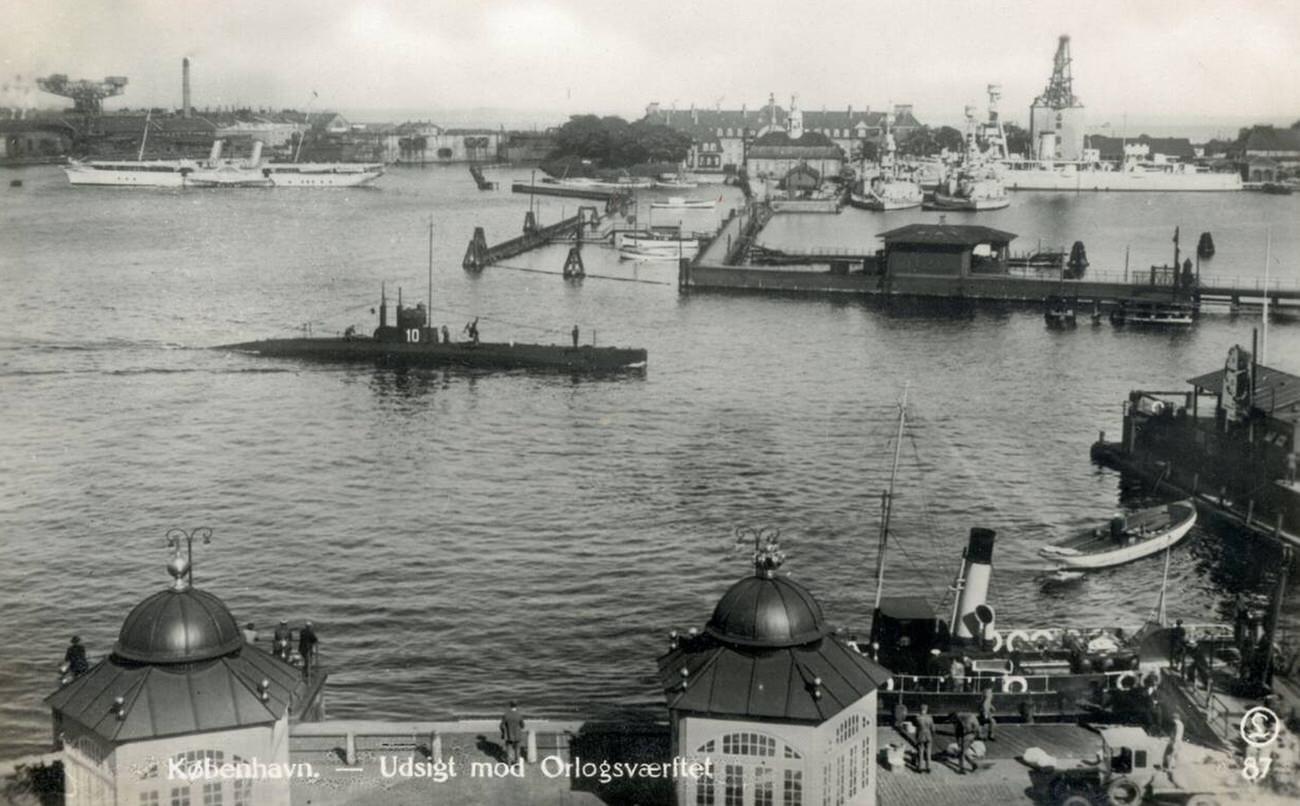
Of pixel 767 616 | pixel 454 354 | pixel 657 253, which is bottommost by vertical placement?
pixel 454 354

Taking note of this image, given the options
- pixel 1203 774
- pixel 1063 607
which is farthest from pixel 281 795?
pixel 1063 607

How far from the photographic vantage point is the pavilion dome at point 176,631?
67.5 ft

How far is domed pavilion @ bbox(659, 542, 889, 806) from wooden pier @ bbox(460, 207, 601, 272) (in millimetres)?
98805

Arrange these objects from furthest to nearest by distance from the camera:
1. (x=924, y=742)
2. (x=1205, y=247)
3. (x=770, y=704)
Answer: (x=1205, y=247)
(x=924, y=742)
(x=770, y=704)

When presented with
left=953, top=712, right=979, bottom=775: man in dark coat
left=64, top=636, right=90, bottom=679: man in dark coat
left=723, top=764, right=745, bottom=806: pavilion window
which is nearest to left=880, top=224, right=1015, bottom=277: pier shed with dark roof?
left=953, top=712, right=979, bottom=775: man in dark coat

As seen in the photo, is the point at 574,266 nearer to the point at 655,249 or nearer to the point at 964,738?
the point at 655,249

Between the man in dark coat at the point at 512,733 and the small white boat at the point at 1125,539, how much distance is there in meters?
26.5

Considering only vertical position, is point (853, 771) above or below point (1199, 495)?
above

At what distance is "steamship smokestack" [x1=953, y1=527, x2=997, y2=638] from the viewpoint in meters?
33.2

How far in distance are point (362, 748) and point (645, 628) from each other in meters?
16.4

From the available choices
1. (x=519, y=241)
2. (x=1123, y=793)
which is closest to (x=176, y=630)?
(x=1123, y=793)

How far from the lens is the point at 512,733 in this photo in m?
26.1

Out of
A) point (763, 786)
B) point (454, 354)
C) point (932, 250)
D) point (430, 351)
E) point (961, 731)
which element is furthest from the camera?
point (932, 250)

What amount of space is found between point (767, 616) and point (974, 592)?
13380 millimetres
